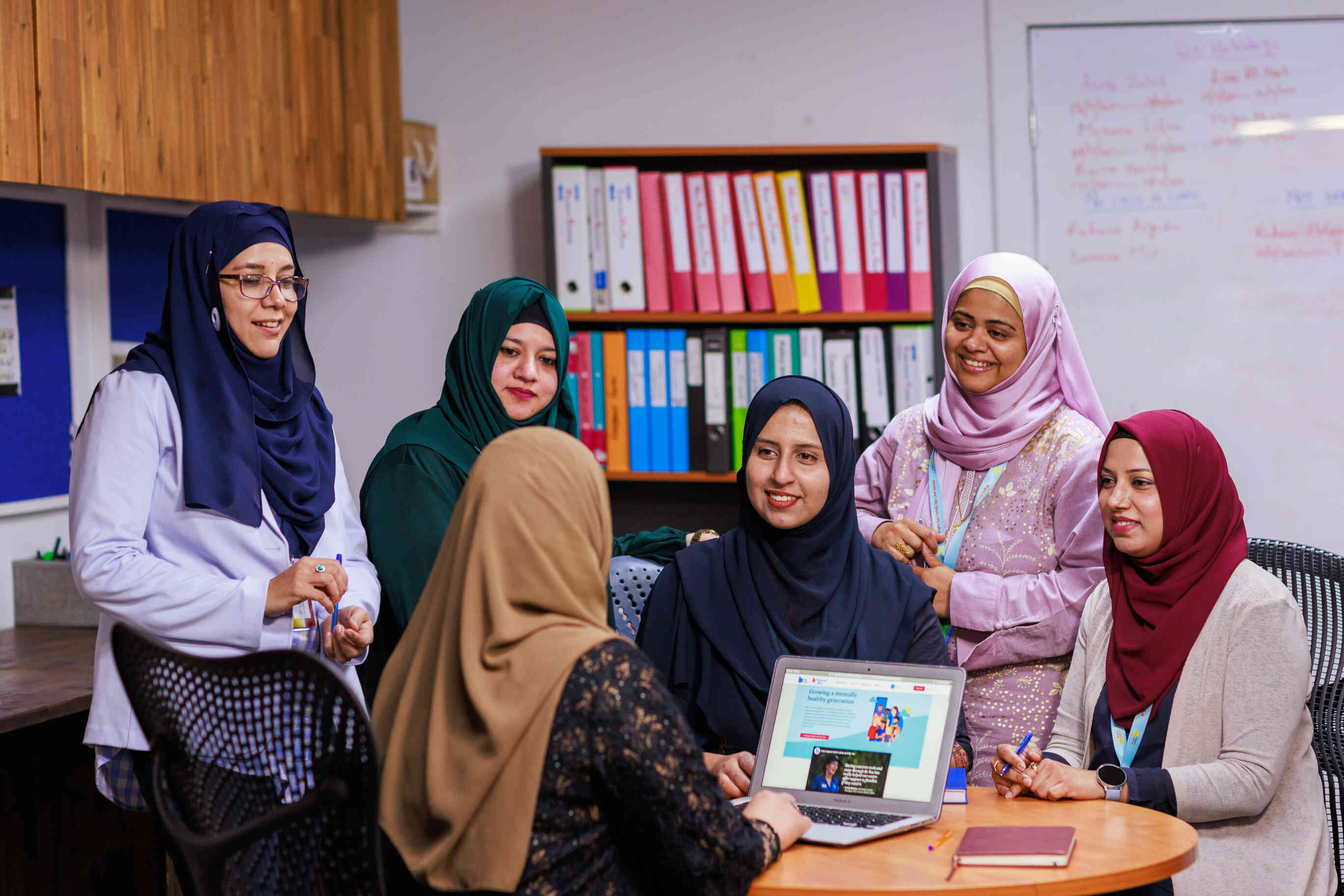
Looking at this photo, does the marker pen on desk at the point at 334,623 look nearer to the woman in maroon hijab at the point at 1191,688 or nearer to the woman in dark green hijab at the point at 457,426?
the woman in dark green hijab at the point at 457,426

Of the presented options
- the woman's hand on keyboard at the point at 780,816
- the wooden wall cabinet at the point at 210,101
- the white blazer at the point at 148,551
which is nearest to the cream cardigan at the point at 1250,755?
the woman's hand on keyboard at the point at 780,816

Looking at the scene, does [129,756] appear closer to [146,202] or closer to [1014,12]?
[146,202]

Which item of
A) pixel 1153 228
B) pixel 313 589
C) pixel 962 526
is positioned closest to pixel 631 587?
pixel 962 526

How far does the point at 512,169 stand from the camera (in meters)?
3.85

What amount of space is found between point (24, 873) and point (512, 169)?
2.34 metres

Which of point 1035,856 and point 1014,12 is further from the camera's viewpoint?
point 1014,12

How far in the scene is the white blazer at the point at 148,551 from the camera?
1773mm

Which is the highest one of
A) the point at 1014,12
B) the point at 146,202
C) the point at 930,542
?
the point at 1014,12

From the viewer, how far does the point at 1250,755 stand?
→ 1.84 meters

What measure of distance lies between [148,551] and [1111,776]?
147 cm

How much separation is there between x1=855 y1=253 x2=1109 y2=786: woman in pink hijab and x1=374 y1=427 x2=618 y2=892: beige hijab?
103cm

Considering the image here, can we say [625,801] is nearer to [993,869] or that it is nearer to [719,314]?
[993,869]

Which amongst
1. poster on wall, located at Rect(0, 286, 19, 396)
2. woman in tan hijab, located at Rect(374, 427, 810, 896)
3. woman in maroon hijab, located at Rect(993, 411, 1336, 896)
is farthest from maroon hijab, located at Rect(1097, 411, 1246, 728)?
poster on wall, located at Rect(0, 286, 19, 396)

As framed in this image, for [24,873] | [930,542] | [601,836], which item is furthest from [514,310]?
[24,873]
